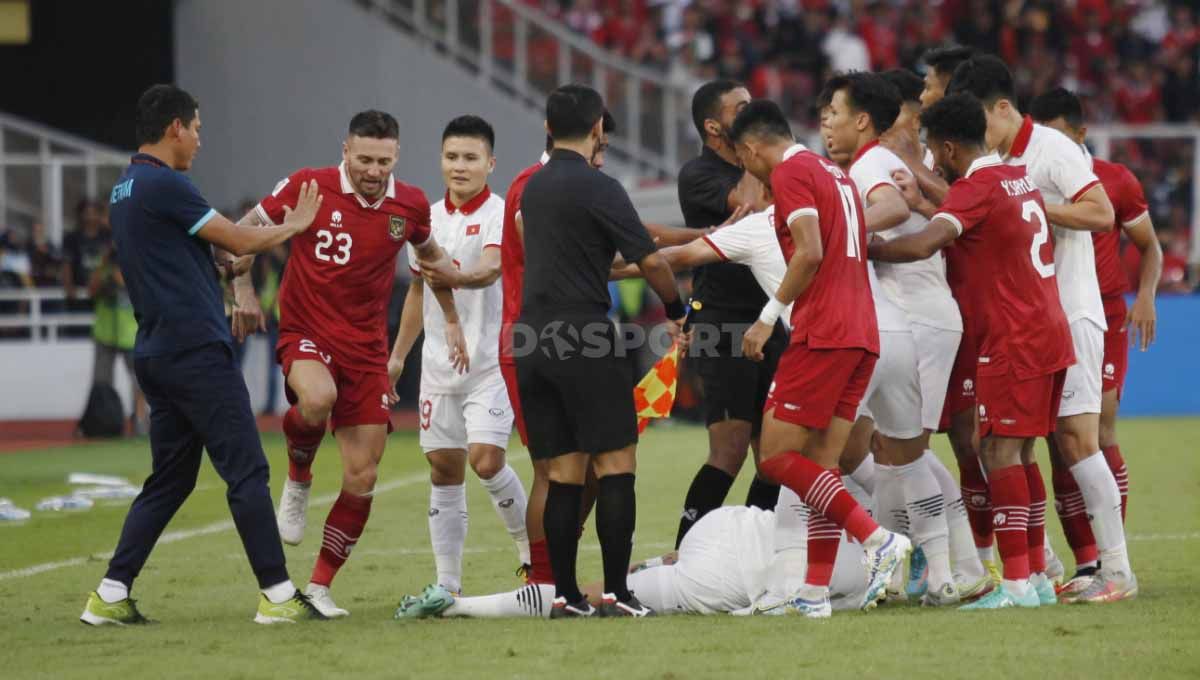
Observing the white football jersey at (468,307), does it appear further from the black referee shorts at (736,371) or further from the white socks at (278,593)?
the white socks at (278,593)

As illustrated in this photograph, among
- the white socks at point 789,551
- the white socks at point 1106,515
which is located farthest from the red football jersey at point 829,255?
the white socks at point 1106,515

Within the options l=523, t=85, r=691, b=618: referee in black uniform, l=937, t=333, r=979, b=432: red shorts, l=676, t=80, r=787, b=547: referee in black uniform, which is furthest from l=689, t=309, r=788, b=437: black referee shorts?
l=523, t=85, r=691, b=618: referee in black uniform

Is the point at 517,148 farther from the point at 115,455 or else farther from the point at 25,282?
the point at 115,455

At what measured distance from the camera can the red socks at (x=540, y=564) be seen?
7.63 meters

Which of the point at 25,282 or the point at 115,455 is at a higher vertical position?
the point at 25,282

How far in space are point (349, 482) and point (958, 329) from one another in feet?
9.46

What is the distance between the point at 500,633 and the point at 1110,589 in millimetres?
2759

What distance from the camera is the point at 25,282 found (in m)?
20.5

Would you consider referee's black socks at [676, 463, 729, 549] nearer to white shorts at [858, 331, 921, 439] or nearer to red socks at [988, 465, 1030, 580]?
white shorts at [858, 331, 921, 439]

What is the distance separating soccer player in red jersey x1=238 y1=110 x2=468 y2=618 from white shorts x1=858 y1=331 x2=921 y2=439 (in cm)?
226

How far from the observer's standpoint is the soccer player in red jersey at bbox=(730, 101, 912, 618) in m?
6.93

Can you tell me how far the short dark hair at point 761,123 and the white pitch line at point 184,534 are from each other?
15.1 ft

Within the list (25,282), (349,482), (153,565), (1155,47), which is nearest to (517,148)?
(25,282)

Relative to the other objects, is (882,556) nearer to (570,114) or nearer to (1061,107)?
(570,114)
